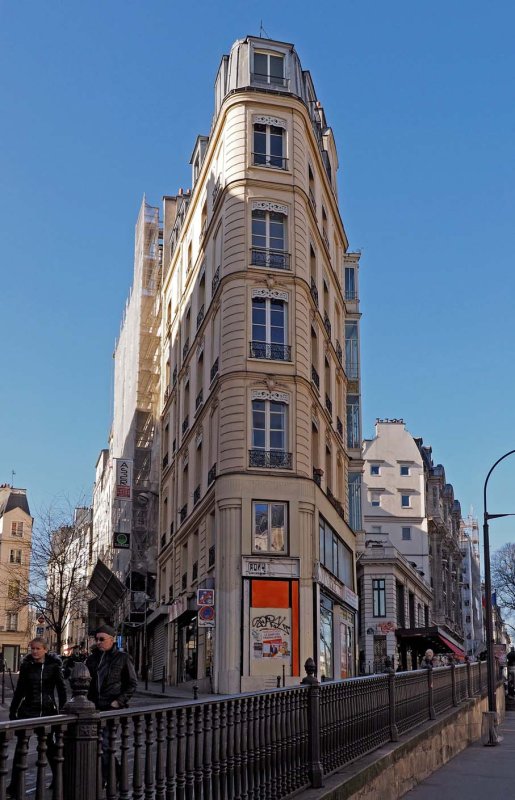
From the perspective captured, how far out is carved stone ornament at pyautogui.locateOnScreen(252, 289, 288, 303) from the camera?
3409 centimetres

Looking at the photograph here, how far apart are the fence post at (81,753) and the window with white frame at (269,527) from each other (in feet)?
87.3

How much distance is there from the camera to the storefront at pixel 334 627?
3309 cm

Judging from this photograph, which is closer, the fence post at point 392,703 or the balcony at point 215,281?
the fence post at point 392,703

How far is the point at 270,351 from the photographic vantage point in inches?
1324

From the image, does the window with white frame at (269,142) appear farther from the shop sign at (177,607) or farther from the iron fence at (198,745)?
the iron fence at (198,745)

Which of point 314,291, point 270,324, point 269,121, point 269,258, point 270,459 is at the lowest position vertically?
point 270,459

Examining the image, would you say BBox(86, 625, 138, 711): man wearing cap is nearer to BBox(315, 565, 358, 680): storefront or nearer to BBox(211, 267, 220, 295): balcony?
BBox(315, 565, 358, 680): storefront

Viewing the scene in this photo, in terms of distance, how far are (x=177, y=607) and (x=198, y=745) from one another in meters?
34.1

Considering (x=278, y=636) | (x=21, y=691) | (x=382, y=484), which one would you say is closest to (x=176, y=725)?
(x=21, y=691)

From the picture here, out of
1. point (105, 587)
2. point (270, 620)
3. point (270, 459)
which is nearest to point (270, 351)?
point (270, 459)

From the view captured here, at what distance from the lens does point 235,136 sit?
36.0 metres

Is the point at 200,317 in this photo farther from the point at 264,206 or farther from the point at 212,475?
the point at 212,475

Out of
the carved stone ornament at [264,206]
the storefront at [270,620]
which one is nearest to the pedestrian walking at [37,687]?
the storefront at [270,620]

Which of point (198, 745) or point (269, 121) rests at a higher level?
point (269, 121)
